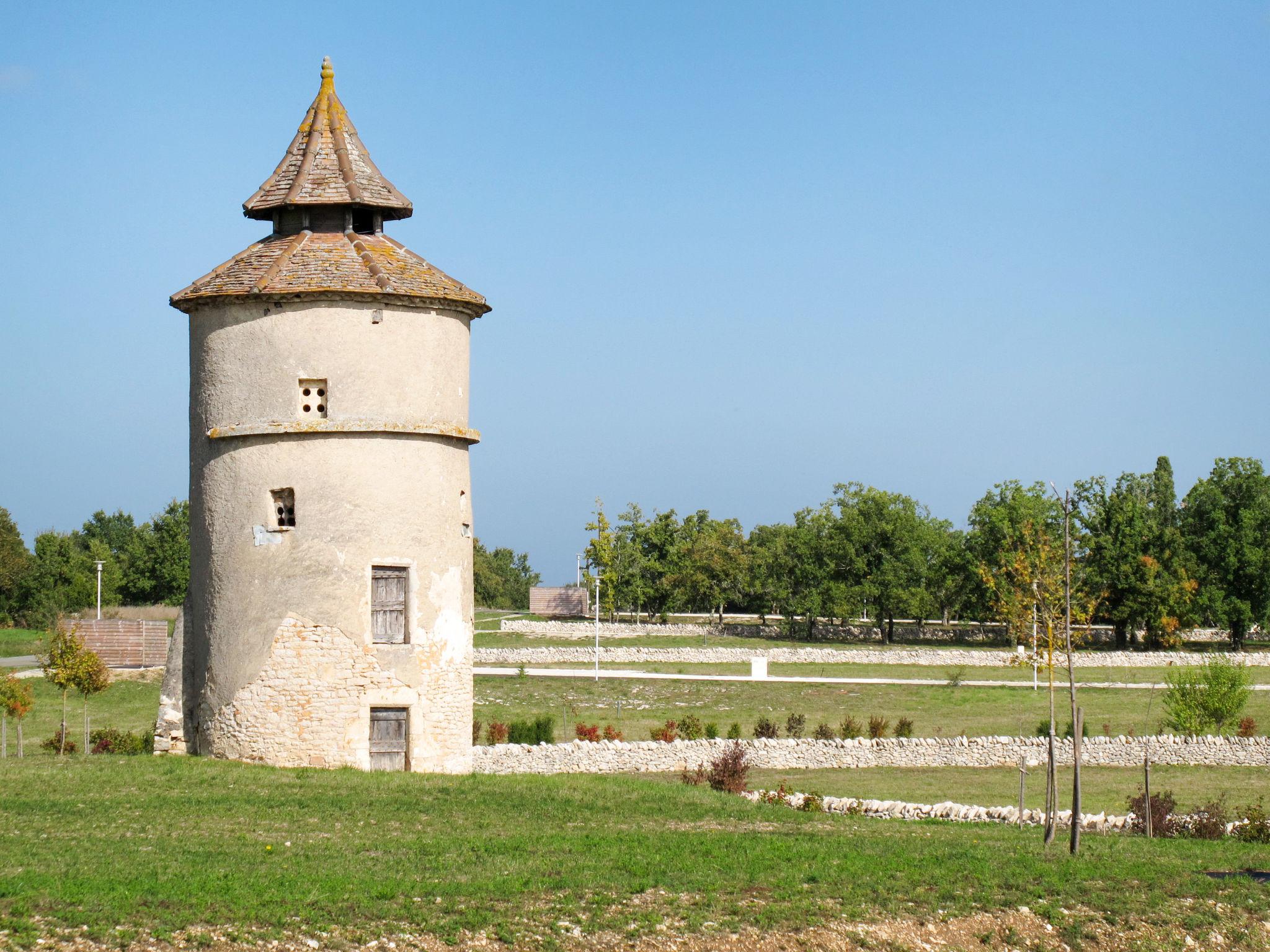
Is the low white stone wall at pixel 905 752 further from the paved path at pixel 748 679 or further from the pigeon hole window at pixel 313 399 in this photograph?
the paved path at pixel 748 679

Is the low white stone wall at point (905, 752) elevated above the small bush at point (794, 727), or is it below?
below

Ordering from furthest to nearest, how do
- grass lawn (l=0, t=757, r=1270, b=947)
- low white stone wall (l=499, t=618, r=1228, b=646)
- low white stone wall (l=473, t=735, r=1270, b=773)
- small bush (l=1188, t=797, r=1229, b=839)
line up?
low white stone wall (l=499, t=618, r=1228, b=646), low white stone wall (l=473, t=735, r=1270, b=773), small bush (l=1188, t=797, r=1229, b=839), grass lawn (l=0, t=757, r=1270, b=947)

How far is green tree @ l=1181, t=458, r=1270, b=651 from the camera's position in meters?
75.1

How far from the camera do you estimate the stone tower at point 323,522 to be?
22781 millimetres

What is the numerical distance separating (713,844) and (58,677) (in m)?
18.0

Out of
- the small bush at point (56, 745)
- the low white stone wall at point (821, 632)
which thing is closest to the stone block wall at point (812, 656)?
the low white stone wall at point (821, 632)

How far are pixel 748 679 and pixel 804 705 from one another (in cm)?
549

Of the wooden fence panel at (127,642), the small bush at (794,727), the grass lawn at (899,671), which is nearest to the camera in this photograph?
the small bush at (794,727)

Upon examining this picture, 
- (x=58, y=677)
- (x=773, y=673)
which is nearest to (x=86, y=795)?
(x=58, y=677)

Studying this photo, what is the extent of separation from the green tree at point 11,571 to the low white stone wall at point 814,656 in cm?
3676

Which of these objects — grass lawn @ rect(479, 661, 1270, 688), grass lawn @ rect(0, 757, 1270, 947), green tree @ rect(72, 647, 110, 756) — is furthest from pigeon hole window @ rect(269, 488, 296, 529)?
grass lawn @ rect(479, 661, 1270, 688)

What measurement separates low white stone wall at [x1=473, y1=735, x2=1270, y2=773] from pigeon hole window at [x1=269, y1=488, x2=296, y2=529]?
33.5 ft

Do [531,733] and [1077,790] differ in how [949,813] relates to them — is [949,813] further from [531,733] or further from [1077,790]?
[531,733]

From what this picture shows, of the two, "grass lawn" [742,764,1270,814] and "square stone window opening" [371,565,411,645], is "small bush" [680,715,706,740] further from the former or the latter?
"square stone window opening" [371,565,411,645]
